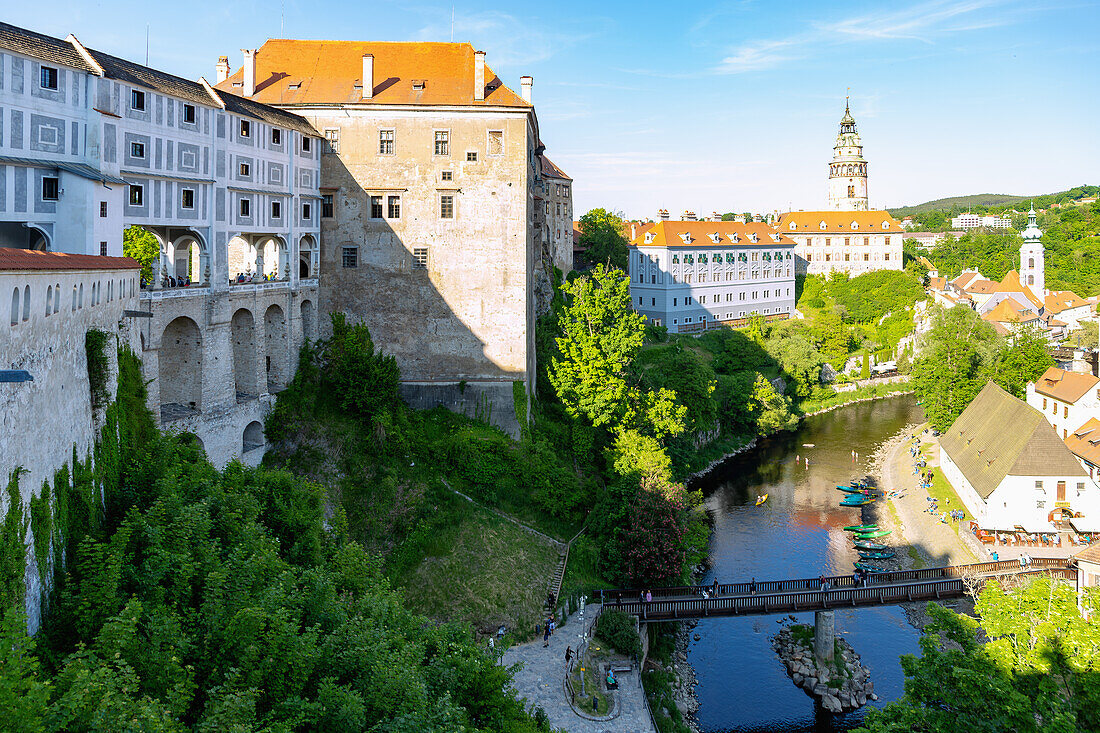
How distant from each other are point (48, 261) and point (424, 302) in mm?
22488

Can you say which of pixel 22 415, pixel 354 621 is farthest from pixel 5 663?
pixel 354 621

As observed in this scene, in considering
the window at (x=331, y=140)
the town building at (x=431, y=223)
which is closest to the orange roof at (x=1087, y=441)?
the town building at (x=431, y=223)

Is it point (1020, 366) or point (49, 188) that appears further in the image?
point (1020, 366)

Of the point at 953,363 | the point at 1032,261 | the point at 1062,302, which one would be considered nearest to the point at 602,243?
the point at 953,363

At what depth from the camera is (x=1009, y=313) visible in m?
85.1

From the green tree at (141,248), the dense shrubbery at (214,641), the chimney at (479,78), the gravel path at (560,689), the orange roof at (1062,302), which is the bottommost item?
the gravel path at (560,689)

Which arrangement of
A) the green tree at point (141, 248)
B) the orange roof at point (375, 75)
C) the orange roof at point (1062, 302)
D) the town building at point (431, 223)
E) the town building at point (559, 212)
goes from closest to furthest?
1. the green tree at point (141, 248)
2. the town building at point (431, 223)
3. the orange roof at point (375, 75)
4. the town building at point (559, 212)
5. the orange roof at point (1062, 302)

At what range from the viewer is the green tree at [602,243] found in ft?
264

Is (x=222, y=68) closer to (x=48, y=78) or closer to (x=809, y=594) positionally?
(x=48, y=78)

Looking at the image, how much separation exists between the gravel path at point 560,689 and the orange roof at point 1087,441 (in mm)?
28368

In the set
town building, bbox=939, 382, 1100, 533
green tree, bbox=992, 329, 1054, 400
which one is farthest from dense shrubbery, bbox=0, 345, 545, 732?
green tree, bbox=992, 329, 1054, 400

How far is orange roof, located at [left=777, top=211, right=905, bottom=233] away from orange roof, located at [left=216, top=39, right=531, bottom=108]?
3078 inches

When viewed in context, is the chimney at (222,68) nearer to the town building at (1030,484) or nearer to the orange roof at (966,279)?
the town building at (1030,484)

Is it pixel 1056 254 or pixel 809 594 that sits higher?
pixel 1056 254
